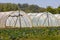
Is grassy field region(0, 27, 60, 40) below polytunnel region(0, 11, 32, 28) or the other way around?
below

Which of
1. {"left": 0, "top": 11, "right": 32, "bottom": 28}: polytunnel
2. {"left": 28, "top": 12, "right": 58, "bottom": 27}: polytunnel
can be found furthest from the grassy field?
{"left": 28, "top": 12, "right": 58, "bottom": 27}: polytunnel

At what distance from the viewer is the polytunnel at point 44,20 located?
32.2 meters

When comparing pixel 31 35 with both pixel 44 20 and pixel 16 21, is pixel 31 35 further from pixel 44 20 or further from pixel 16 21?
pixel 44 20

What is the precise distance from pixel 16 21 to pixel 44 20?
4.52 m

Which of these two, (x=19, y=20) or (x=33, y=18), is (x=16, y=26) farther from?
(x=33, y=18)

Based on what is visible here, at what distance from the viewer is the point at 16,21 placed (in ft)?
98.1

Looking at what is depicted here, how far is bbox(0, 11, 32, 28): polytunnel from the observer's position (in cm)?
2955

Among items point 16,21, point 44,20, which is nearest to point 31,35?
point 16,21

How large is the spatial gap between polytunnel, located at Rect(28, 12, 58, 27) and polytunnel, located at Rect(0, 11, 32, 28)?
2.65m

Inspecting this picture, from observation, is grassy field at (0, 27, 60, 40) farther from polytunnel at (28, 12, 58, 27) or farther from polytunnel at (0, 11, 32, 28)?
polytunnel at (28, 12, 58, 27)

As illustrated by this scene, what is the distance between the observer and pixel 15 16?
3008 cm

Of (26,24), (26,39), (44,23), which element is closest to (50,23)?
(44,23)

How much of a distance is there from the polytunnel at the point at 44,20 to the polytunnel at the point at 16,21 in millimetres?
2650

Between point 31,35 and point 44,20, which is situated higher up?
point 44,20
